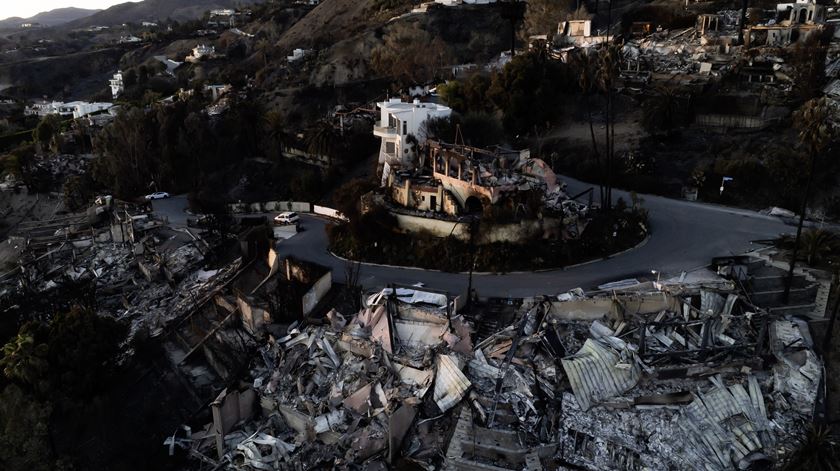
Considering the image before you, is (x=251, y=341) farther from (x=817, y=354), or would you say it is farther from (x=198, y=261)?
(x=817, y=354)

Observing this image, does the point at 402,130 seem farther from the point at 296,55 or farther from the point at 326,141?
the point at 296,55

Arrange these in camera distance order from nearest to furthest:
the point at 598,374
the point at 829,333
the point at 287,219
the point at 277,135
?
the point at 598,374 < the point at 829,333 < the point at 287,219 < the point at 277,135

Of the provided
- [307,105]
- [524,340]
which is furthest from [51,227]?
[524,340]

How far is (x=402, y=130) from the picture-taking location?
92.2 feet

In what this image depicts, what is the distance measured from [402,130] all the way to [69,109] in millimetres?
53759

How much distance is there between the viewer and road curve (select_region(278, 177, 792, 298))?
61.8 feet

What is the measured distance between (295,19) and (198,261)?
6814 cm

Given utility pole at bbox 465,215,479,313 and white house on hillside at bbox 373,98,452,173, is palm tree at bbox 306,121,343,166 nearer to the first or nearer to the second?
white house on hillside at bbox 373,98,452,173

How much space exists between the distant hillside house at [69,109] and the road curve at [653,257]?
49922 mm

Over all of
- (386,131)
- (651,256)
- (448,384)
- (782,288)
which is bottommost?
(448,384)

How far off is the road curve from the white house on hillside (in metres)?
7.02

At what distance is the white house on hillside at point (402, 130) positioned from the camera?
92.1 ft

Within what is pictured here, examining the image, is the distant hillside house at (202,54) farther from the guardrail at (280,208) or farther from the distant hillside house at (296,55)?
the guardrail at (280,208)

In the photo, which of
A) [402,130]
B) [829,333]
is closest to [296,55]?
[402,130]
